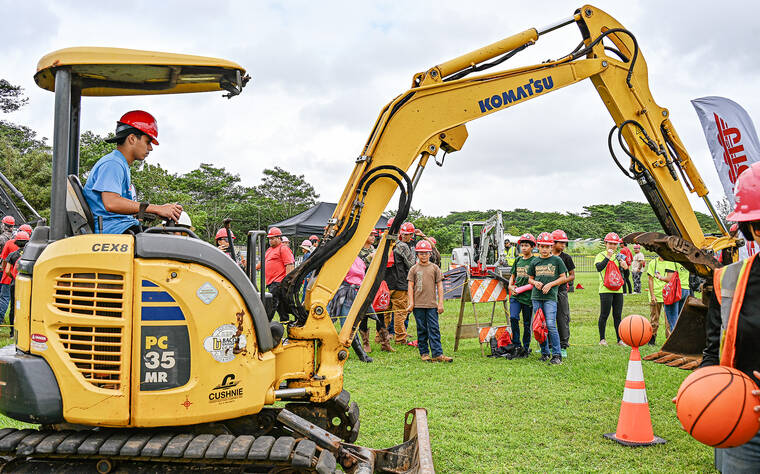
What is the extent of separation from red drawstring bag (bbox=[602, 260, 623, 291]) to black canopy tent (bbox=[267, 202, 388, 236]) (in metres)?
10.7

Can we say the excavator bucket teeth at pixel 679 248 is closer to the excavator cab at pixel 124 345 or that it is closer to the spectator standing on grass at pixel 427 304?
the excavator cab at pixel 124 345

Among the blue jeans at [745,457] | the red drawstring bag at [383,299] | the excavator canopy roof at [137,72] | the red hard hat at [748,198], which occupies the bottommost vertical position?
the blue jeans at [745,457]

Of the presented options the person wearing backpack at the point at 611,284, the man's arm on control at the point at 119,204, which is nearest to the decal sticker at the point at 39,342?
the man's arm on control at the point at 119,204

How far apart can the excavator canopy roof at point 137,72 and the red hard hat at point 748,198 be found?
3.13 meters

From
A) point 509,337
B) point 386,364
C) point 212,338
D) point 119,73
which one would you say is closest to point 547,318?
point 509,337

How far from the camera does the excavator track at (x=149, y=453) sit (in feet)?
10.7

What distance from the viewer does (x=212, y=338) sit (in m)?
3.47

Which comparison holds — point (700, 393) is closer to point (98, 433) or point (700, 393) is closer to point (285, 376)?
point (285, 376)

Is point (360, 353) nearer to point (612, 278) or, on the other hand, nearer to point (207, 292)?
point (612, 278)

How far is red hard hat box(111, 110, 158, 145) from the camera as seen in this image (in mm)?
3850

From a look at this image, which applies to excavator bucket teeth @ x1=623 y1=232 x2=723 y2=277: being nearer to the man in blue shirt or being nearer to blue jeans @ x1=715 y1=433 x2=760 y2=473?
blue jeans @ x1=715 y1=433 x2=760 y2=473

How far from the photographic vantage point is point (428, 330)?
9.22 meters

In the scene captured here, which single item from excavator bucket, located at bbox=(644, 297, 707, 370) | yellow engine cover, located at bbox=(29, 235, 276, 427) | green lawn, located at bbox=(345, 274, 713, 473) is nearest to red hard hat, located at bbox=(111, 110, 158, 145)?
yellow engine cover, located at bbox=(29, 235, 276, 427)

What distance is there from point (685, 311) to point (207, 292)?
462 centimetres
